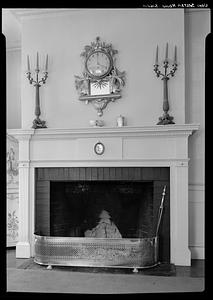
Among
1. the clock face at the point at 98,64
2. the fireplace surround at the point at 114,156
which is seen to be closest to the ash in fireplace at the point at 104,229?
the fireplace surround at the point at 114,156

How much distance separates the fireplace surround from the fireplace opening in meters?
0.21

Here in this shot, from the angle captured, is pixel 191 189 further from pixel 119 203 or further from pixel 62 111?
pixel 62 111

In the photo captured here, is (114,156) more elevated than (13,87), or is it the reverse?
(13,87)

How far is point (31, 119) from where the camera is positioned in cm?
318

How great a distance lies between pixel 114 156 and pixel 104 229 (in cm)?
76

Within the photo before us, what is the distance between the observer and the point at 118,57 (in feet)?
9.98

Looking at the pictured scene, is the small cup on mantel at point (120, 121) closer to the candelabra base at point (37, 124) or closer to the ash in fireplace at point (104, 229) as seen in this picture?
the candelabra base at point (37, 124)

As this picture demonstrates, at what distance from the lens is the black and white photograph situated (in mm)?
2828

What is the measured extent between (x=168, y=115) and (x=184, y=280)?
4.40 feet

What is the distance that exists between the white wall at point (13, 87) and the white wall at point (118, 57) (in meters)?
0.54

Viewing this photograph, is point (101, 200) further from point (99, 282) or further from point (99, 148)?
point (99, 282)

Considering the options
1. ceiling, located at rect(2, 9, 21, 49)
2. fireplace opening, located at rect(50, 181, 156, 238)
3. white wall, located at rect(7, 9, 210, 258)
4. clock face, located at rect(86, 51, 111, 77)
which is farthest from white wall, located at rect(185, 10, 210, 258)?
ceiling, located at rect(2, 9, 21, 49)

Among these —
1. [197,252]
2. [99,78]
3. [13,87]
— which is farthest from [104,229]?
[13,87]

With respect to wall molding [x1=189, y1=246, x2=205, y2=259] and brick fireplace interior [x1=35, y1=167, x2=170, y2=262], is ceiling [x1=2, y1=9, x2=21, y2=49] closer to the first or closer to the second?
brick fireplace interior [x1=35, y1=167, x2=170, y2=262]
